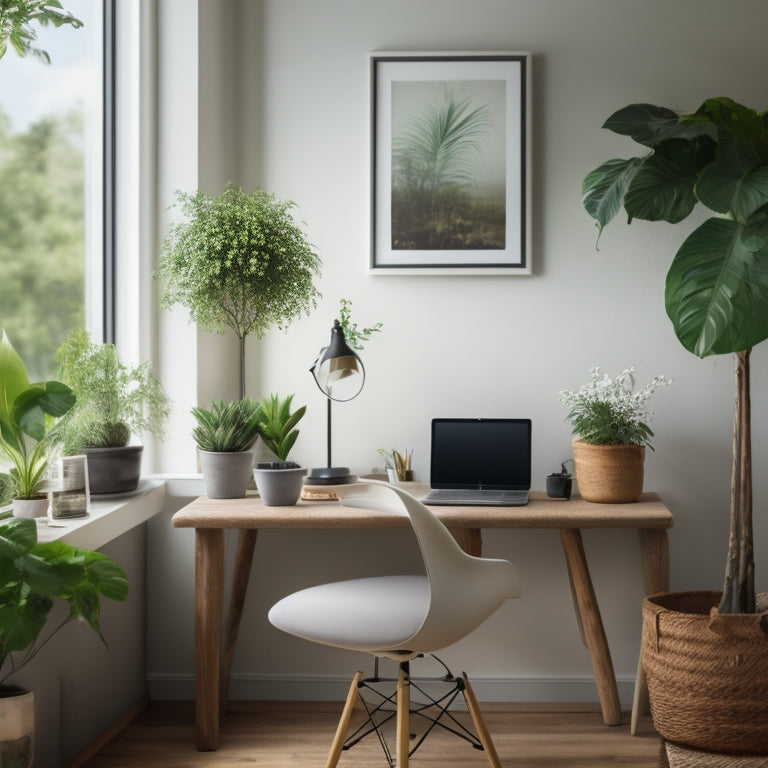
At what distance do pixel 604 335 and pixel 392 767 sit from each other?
151cm

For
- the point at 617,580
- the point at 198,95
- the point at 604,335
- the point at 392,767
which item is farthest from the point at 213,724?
the point at 198,95

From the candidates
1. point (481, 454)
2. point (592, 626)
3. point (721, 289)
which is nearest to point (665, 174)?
point (721, 289)

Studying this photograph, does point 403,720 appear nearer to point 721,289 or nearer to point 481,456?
point 481,456

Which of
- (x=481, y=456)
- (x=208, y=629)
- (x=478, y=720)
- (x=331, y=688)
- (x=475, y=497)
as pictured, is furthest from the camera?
(x=331, y=688)

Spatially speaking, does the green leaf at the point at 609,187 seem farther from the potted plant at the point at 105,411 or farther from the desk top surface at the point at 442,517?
the potted plant at the point at 105,411

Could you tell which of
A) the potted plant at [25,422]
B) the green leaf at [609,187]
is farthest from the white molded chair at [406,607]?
the green leaf at [609,187]

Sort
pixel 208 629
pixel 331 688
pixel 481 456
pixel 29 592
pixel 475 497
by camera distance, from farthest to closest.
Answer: pixel 331 688 < pixel 481 456 < pixel 475 497 < pixel 208 629 < pixel 29 592

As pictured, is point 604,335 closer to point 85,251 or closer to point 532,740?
point 532,740

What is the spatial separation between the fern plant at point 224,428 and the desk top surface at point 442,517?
196 millimetres

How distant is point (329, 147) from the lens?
10.3ft

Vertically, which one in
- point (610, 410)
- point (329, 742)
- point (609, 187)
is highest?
point (609, 187)

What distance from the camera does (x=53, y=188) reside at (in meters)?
2.64

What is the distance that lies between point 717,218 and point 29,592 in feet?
5.85

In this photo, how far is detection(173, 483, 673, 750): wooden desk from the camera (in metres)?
2.52
